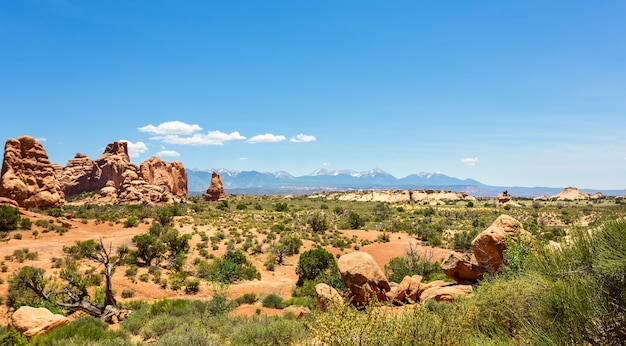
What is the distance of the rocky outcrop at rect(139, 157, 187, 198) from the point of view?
85.4m

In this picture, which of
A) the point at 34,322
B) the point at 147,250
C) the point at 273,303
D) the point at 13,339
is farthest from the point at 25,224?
the point at 273,303

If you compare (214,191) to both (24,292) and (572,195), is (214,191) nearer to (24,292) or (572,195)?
(24,292)

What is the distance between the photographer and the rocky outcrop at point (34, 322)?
948 centimetres

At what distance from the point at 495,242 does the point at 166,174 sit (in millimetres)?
91584

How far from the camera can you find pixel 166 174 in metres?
90.4

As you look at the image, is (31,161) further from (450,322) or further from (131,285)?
(450,322)

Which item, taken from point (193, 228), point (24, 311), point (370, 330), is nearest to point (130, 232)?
point (193, 228)

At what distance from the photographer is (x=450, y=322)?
16.7ft

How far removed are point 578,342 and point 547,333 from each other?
464 mm

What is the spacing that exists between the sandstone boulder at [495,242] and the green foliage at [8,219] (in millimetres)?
37327

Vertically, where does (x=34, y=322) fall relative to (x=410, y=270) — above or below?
above

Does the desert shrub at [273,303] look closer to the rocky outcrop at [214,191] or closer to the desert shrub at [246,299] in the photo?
the desert shrub at [246,299]

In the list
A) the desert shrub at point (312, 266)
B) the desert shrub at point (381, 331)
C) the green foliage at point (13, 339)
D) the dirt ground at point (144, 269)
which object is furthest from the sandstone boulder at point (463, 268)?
the green foliage at point (13, 339)

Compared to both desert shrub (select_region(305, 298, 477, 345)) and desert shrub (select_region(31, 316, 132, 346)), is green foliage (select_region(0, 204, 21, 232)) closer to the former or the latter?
desert shrub (select_region(31, 316, 132, 346))
